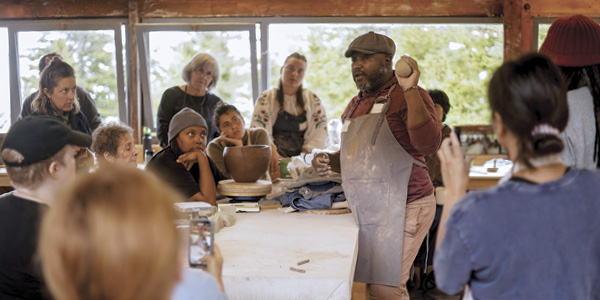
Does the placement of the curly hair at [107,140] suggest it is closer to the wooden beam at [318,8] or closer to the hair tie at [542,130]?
the hair tie at [542,130]

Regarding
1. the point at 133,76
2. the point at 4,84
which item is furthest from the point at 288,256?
the point at 4,84

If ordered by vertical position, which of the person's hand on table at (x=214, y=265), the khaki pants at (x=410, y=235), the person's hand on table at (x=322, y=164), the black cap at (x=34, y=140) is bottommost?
the khaki pants at (x=410, y=235)

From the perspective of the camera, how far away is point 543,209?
1363 mm

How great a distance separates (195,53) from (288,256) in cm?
478

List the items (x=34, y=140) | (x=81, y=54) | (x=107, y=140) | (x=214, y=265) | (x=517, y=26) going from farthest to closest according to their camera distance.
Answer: (x=81, y=54)
(x=517, y=26)
(x=107, y=140)
(x=34, y=140)
(x=214, y=265)

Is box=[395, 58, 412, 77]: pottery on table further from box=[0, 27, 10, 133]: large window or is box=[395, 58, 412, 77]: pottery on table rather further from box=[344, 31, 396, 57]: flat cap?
box=[0, 27, 10, 133]: large window

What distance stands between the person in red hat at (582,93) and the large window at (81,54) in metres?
5.28

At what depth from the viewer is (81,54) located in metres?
6.51

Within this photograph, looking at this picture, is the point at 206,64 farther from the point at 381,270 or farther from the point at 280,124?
the point at 381,270

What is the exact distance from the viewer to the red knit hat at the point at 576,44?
2.10 m

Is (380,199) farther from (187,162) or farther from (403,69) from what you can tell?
(187,162)

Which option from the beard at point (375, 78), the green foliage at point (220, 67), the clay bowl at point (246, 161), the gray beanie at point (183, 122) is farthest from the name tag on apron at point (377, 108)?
the green foliage at point (220, 67)

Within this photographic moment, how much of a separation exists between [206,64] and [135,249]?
4.19 m

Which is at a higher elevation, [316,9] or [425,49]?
[316,9]
